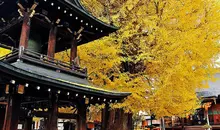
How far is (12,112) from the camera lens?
5.66m

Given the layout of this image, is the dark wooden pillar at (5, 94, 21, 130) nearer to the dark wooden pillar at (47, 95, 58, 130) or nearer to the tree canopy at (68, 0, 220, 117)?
the dark wooden pillar at (47, 95, 58, 130)

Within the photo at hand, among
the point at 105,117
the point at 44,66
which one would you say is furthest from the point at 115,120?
the point at 44,66

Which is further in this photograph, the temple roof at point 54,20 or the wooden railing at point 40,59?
the temple roof at point 54,20

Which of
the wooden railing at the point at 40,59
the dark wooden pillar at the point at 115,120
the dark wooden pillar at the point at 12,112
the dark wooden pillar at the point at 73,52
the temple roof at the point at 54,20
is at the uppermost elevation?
the temple roof at the point at 54,20

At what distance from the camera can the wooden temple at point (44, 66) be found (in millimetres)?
5645

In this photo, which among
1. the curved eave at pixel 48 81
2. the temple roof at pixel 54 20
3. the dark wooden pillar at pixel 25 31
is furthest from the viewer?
the temple roof at pixel 54 20

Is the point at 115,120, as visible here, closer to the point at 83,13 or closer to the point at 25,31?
the point at 83,13

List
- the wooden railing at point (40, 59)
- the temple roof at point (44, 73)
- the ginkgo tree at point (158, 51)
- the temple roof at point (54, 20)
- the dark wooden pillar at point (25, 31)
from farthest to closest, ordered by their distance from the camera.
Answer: the ginkgo tree at point (158, 51) → the temple roof at point (54, 20) → the dark wooden pillar at point (25, 31) → the wooden railing at point (40, 59) → the temple roof at point (44, 73)

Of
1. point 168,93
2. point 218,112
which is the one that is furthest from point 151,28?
point 218,112

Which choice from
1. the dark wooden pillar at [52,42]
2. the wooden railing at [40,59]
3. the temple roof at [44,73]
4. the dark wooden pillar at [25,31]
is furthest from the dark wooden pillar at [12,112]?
the dark wooden pillar at [52,42]

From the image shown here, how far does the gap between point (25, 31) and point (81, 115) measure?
3.45 m

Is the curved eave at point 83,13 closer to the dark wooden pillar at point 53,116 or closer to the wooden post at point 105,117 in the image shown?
the dark wooden pillar at point 53,116

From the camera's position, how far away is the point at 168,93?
8.73 meters

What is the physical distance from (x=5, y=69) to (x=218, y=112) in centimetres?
2035
